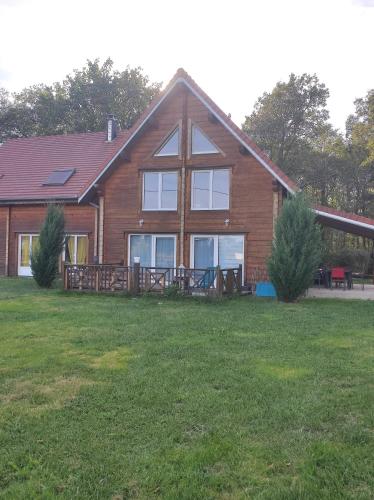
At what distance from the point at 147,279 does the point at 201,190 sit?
447cm

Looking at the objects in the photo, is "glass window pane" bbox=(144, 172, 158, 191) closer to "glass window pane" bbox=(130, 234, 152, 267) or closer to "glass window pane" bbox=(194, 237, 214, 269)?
"glass window pane" bbox=(130, 234, 152, 267)

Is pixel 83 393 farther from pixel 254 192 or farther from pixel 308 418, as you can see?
pixel 254 192

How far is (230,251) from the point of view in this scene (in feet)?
57.7

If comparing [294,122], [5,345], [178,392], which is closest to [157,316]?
[5,345]

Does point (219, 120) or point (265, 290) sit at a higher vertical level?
point (219, 120)

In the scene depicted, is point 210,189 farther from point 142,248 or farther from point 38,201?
point 38,201

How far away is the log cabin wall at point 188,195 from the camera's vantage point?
17047 mm

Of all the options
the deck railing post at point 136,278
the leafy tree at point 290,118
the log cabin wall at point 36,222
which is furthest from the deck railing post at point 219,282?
the leafy tree at point 290,118

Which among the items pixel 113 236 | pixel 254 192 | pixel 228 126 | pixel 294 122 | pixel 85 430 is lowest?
pixel 85 430

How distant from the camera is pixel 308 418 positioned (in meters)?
4.60

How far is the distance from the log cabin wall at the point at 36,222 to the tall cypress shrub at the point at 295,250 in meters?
9.29

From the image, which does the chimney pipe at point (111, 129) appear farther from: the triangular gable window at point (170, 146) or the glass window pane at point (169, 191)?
the glass window pane at point (169, 191)

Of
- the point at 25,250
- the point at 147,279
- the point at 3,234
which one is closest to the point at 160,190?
the point at 147,279

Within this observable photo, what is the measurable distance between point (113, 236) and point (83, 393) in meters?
13.9
